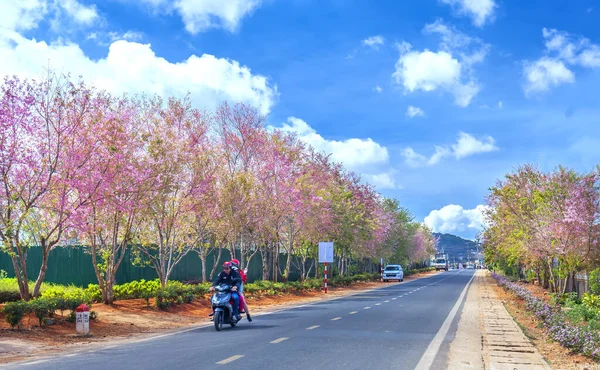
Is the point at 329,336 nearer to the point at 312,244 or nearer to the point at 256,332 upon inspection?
the point at 256,332

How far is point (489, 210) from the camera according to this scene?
4553 cm

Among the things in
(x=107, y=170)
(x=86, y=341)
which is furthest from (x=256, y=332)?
(x=107, y=170)

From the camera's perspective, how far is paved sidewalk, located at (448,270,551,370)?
34.5ft

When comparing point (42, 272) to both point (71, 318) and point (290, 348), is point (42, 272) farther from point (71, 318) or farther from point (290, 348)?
point (290, 348)

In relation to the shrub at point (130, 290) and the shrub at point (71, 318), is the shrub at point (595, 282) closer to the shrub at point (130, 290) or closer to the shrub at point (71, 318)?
the shrub at point (130, 290)

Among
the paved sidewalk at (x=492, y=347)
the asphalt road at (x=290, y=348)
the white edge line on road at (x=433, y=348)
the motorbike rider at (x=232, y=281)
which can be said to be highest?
the motorbike rider at (x=232, y=281)

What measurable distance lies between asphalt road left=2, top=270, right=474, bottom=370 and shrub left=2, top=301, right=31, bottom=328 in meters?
3.06

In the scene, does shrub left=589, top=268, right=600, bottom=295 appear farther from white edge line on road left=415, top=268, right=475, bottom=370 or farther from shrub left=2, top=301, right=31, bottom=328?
shrub left=2, top=301, right=31, bottom=328

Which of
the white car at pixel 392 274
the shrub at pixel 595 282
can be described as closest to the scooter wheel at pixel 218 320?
the shrub at pixel 595 282

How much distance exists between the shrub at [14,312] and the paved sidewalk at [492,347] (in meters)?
9.72

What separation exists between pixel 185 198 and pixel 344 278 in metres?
27.5

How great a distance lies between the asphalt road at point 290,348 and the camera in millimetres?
9750

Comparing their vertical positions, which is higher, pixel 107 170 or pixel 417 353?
pixel 107 170

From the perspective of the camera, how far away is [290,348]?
1155 centimetres
